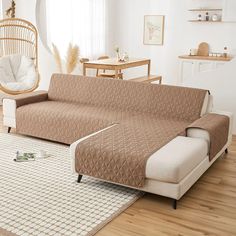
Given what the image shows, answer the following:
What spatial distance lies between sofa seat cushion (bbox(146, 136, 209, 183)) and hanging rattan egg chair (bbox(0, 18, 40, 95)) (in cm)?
315

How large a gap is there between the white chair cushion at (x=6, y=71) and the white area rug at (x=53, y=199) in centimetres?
207

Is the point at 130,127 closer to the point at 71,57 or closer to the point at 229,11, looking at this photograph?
the point at 71,57

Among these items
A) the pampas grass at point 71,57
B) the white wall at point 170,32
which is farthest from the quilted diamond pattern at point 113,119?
the white wall at point 170,32

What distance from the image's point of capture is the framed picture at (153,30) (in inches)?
319

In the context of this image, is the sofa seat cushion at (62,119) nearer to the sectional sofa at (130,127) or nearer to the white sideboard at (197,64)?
the sectional sofa at (130,127)

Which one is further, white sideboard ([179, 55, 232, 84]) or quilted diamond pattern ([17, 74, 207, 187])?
white sideboard ([179, 55, 232, 84])

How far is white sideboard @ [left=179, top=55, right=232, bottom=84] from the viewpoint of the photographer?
22.5ft

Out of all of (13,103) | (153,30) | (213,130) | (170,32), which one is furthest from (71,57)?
(213,130)

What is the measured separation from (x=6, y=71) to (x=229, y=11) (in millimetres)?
4006

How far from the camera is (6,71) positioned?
5.85 metres

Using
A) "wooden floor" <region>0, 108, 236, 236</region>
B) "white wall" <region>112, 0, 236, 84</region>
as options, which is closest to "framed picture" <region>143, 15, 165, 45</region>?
"white wall" <region>112, 0, 236, 84</region>

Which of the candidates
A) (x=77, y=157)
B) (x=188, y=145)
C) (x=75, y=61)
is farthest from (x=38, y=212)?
(x=75, y=61)

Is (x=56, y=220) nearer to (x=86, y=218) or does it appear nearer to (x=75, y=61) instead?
(x=86, y=218)

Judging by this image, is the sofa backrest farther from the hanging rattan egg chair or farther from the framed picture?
the framed picture
